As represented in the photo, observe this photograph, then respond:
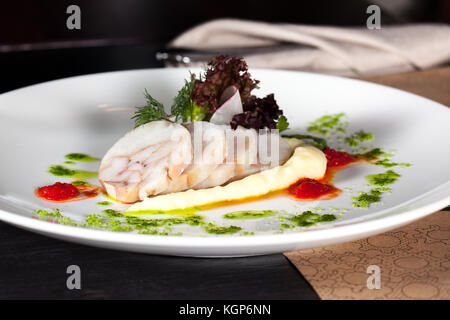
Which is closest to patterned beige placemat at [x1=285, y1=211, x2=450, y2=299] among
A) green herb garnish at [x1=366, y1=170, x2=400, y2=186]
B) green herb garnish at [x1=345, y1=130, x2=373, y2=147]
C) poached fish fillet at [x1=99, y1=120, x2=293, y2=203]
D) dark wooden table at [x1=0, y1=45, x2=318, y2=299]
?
dark wooden table at [x1=0, y1=45, x2=318, y2=299]

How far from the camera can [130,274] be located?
190cm

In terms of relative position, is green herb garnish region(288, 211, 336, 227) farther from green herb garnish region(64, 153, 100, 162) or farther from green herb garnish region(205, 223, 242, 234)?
green herb garnish region(64, 153, 100, 162)

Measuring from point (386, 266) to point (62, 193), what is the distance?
1255 millimetres

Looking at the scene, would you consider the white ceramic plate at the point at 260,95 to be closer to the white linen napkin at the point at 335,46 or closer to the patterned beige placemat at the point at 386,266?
the patterned beige placemat at the point at 386,266

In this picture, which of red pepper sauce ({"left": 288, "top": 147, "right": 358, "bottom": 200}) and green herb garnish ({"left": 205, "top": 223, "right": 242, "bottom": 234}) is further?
red pepper sauce ({"left": 288, "top": 147, "right": 358, "bottom": 200})

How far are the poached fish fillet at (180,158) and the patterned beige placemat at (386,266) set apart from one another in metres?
0.70

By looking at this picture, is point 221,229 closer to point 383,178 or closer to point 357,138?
point 383,178

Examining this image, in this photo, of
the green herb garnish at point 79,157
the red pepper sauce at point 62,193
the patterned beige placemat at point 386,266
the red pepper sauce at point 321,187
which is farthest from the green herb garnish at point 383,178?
the green herb garnish at point 79,157

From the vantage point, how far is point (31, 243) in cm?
210

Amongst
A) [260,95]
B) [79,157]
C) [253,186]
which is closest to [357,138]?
[260,95]

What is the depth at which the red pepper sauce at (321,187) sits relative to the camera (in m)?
2.45

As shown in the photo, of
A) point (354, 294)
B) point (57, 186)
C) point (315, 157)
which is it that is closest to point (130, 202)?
point (57, 186)

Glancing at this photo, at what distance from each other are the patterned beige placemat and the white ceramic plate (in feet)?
0.31

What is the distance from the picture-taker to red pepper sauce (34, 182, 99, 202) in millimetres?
2408
